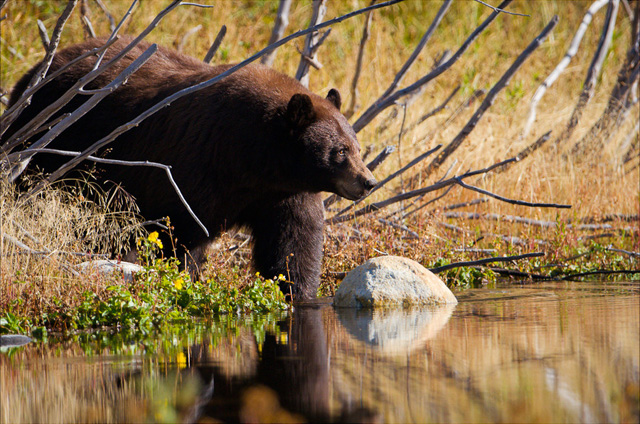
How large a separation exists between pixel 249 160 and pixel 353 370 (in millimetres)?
2759

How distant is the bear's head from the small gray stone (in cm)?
61

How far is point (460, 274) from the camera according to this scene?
24.5 feet

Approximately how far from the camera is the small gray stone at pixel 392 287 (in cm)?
600

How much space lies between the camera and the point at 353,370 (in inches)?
154

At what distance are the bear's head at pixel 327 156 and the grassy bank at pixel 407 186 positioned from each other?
88 centimetres

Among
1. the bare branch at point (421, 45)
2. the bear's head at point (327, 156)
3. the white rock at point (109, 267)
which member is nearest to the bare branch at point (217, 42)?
the bare branch at point (421, 45)

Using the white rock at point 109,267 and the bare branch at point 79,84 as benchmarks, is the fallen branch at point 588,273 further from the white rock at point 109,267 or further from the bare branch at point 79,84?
Result: the bare branch at point 79,84

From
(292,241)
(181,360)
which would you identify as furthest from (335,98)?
(181,360)

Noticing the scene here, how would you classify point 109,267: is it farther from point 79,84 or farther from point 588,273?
point 588,273

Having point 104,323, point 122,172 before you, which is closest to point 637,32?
point 122,172

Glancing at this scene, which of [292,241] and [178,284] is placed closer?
[178,284]

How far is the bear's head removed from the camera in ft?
20.8

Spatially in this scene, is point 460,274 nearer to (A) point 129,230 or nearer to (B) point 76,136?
(A) point 129,230

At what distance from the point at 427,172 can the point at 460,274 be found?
181 centimetres
